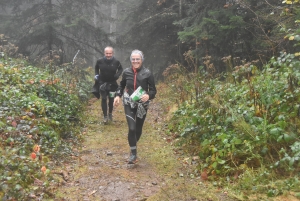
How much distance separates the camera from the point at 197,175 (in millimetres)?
5125

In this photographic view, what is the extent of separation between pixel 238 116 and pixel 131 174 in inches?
82.1

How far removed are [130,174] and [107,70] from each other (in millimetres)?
4270

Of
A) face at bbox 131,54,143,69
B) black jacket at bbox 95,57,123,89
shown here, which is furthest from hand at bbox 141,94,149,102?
black jacket at bbox 95,57,123,89

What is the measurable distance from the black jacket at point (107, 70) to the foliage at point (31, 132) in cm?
113

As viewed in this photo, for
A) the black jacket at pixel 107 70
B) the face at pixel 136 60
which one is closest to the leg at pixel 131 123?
the face at pixel 136 60

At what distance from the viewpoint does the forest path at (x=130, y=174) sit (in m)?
4.42

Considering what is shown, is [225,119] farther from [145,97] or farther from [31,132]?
[31,132]

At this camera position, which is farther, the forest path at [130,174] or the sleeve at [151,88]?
the sleeve at [151,88]

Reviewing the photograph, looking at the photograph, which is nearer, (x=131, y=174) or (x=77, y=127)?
(x=131, y=174)

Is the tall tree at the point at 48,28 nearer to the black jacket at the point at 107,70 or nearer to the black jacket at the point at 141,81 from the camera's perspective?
the black jacket at the point at 107,70

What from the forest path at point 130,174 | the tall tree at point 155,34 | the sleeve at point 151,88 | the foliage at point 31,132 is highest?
the tall tree at point 155,34

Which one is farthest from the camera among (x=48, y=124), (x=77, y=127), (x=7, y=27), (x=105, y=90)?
(x=7, y=27)

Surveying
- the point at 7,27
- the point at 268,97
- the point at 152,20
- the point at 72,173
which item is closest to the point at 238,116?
the point at 268,97

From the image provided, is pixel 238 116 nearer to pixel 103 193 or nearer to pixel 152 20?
pixel 103 193
